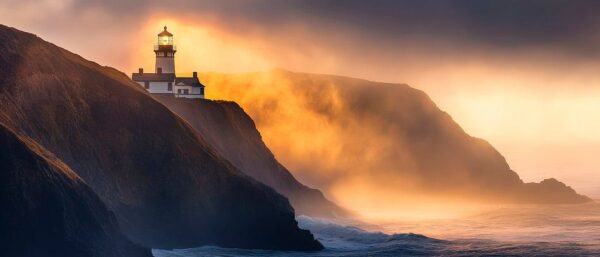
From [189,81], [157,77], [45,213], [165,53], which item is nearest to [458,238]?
[45,213]

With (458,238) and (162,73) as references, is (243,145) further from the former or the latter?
(458,238)

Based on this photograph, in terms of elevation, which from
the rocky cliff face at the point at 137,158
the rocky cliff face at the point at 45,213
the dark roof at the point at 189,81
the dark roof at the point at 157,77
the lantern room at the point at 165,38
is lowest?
the rocky cliff face at the point at 45,213

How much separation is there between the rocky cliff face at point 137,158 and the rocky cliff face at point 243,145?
108 ft

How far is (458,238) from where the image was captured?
103 meters

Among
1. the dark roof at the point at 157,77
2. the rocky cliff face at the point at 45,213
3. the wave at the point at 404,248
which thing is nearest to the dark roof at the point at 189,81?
the dark roof at the point at 157,77

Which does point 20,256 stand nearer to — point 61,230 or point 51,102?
point 61,230

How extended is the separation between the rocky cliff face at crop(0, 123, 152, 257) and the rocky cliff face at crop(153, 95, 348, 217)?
175ft

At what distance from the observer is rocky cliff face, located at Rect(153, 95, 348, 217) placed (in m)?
123

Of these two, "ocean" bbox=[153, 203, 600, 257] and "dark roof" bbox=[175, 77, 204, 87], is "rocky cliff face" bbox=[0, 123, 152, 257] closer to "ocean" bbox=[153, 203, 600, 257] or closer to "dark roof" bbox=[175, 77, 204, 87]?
"ocean" bbox=[153, 203, 600, 257]

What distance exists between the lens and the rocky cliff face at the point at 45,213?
60125 millimetres

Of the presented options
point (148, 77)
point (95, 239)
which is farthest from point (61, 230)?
point (148, 77)

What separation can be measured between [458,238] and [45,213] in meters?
50.1

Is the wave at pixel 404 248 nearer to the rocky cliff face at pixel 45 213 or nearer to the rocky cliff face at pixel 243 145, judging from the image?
the rocky cliff face at pixel 45 213

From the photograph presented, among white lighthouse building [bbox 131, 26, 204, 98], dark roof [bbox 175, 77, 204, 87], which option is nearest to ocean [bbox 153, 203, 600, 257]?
white lighthouse building [bbox 131, 26, 204, 98]
